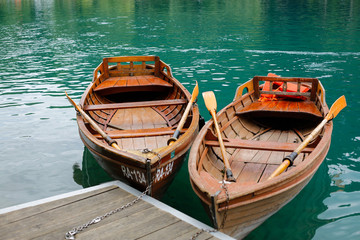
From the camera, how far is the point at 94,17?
110ft

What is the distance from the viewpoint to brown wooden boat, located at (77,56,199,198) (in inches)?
228

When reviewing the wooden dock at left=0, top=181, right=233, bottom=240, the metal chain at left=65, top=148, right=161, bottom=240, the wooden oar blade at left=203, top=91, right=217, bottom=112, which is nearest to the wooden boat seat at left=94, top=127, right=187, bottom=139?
the wooden oar blade at left=203, top=91, right=217, bottom=112

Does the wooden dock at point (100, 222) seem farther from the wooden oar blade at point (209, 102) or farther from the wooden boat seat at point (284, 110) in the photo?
the wooden boat seat at point (284, 110)

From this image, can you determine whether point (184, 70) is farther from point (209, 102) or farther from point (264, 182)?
point (264, 182)

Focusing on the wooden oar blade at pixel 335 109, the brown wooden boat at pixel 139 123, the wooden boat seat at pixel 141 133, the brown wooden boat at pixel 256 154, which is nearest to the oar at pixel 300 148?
the wooden oar blade at pixel 335 109

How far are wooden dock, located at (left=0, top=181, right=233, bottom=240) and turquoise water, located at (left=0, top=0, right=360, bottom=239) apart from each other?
1051mm

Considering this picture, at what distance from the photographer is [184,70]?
15.9 metres

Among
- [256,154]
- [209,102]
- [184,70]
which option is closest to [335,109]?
[256,154]

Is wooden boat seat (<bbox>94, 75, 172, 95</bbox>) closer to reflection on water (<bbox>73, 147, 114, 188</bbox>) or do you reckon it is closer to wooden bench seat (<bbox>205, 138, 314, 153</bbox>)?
reflection on water (<bbox>73, 147, 114, 188</bbox>)

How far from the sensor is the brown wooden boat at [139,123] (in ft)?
19.0

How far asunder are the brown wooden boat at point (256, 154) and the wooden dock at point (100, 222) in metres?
0.59

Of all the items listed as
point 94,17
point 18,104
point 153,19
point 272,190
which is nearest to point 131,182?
point 272,190

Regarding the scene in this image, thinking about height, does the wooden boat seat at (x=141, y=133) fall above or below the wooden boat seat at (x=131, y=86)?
below

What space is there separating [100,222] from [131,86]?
5.05 metres
